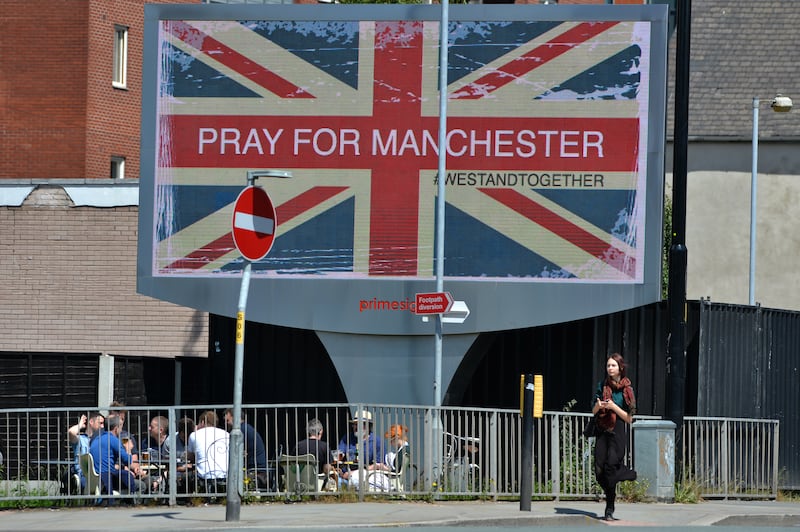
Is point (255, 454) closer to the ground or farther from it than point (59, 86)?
closer to the ground

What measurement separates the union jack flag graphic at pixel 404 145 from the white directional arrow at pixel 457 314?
49 cm

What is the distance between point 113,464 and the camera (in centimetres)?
1584

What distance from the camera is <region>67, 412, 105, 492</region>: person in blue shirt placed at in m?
16.0

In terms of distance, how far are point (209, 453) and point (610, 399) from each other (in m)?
4.35

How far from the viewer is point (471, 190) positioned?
19312 mm

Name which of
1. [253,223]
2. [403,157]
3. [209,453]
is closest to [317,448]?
[209,453]

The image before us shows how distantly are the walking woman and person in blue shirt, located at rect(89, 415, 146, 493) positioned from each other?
4877mm

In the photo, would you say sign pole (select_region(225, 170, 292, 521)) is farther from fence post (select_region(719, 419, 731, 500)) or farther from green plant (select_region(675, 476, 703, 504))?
fence post (select_region(719, 419, 731, 500))

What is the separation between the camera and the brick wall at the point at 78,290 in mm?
28016

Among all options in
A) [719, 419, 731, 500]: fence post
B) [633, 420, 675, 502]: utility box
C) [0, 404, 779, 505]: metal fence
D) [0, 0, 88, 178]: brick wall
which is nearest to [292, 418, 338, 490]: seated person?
[0, 404, 779, 505]: metal fence

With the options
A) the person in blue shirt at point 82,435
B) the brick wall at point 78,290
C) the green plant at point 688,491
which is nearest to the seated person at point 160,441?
the person in blue shirt at point 82,435

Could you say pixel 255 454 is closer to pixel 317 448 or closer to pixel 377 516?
pixel 317 448

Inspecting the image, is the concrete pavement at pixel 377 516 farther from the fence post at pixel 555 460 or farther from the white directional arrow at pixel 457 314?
the white directional arrow at pixel 457 314

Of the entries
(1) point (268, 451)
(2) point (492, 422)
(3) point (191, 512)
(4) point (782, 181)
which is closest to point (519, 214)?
(2) point (492, 422)
